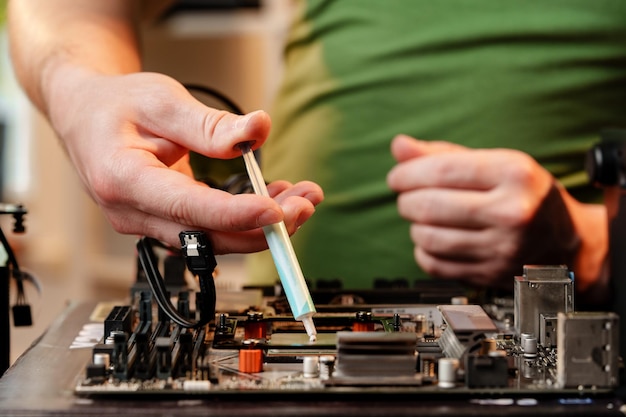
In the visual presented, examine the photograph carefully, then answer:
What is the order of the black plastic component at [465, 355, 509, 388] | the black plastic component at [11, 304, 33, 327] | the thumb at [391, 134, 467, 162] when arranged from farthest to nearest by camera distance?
the thumb at [391, 134, 467, 162], the black plastic component at [11, 304, 33, 327], the black plastic component at [465, 355, 509, 388]

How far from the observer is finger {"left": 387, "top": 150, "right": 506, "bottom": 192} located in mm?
1020

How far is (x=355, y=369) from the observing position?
595 mm

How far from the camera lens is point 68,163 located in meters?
2.20

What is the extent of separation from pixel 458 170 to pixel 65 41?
17.9 inches

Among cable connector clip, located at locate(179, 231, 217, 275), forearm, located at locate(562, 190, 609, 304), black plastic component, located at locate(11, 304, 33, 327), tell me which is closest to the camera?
cable connector clip, located at locate(179, 231, 217, 275)

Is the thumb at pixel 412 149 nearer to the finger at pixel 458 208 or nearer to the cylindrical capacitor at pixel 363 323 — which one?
the finger at pixel 458 208

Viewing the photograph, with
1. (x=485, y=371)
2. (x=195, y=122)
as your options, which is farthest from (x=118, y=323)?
(x=485, y=371)

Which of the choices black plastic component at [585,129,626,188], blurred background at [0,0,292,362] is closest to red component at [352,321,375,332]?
black plastic component at [585,129,626,188]

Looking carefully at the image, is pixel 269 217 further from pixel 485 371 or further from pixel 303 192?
pixel 485 371

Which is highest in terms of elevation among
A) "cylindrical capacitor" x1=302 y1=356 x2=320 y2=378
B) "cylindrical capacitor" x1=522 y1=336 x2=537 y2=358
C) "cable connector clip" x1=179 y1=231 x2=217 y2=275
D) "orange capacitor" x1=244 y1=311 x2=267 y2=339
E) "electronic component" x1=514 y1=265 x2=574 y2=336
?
"cable connector clip" x1=179 y1=231 x2=217 y2=275

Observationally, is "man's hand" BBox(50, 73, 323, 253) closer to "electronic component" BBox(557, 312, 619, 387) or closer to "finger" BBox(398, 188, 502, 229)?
"electronic component" BBox(557, 312, 619, 387)

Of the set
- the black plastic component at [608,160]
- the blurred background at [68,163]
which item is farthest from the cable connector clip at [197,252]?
the blurred background at [68,163]

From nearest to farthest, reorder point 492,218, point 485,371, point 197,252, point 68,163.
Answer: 1. point 485,371
2. point 197,252
3. point 492,218
4. point 68,163

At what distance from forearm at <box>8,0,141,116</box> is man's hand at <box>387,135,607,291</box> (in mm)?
361
